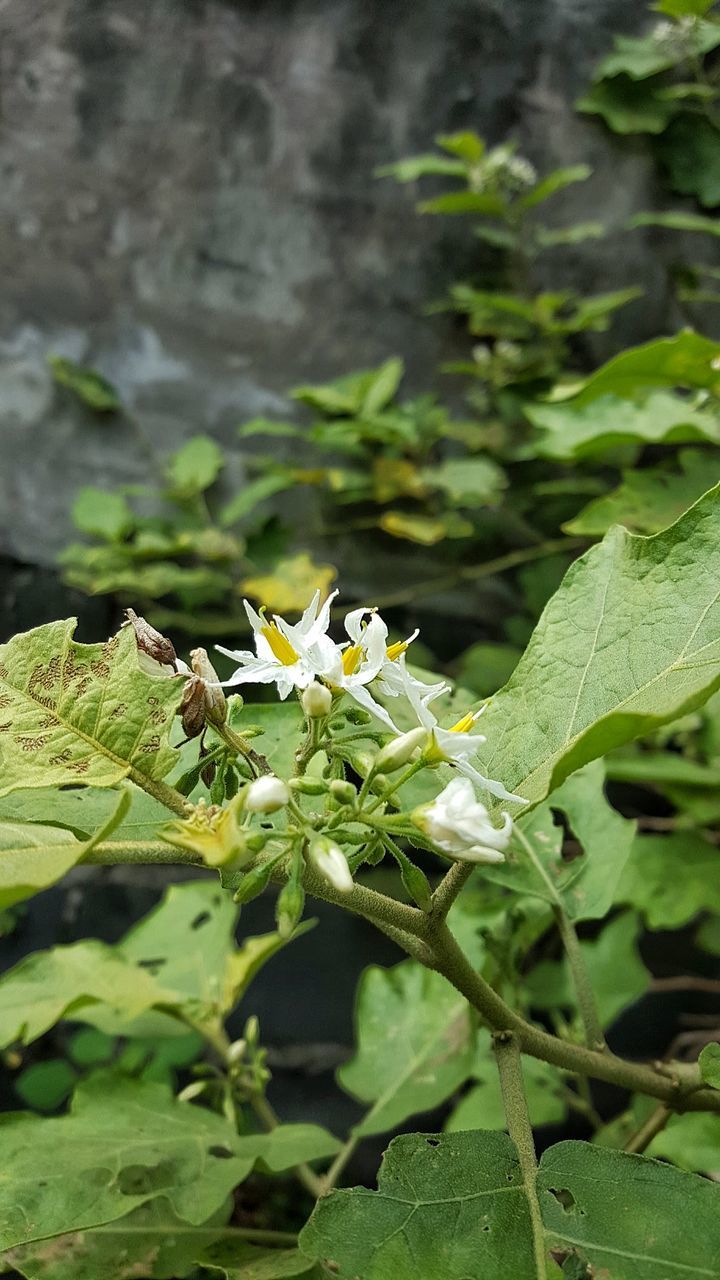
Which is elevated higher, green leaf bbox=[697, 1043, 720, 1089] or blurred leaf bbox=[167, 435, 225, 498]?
green leaf bbox=[697, 1043, 720, 1089]

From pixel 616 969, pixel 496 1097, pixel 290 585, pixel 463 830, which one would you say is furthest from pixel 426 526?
pixel 463 830

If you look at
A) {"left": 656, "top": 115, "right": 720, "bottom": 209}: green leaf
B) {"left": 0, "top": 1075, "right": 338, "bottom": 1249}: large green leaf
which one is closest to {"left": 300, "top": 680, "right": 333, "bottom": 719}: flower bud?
{"left": 0, "top": 1075, "right": 338, "bottom": 1249}: large green leaf

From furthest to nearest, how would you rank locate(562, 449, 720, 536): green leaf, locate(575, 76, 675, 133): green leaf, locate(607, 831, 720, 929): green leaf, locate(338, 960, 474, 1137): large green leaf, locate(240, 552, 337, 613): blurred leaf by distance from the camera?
locate(575, 76, 675, 133): green leaf
locate(240, 552, 337, 613): blurred leaf
locate(607, 831, 720, 929): green leaf
locate(562, 449, 720, 536): green leaf
locate(338, 960, 474, 1137): large green leaf

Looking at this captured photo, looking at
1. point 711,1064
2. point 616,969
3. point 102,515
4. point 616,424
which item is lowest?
point 616,969

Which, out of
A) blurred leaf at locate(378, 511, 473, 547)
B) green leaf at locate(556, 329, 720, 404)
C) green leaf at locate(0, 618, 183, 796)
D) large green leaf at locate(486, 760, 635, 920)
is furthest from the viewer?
blurred leaf at locate(378, 511, 473, 547)

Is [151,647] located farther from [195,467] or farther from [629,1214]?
[195,467]

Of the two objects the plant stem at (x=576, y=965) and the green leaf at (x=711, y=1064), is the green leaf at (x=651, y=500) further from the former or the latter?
the green leaf at (x=711, y=1064)

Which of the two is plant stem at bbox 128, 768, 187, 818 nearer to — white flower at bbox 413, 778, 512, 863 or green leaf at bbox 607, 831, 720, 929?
white flower at bbox 413, 778, 512, 863
